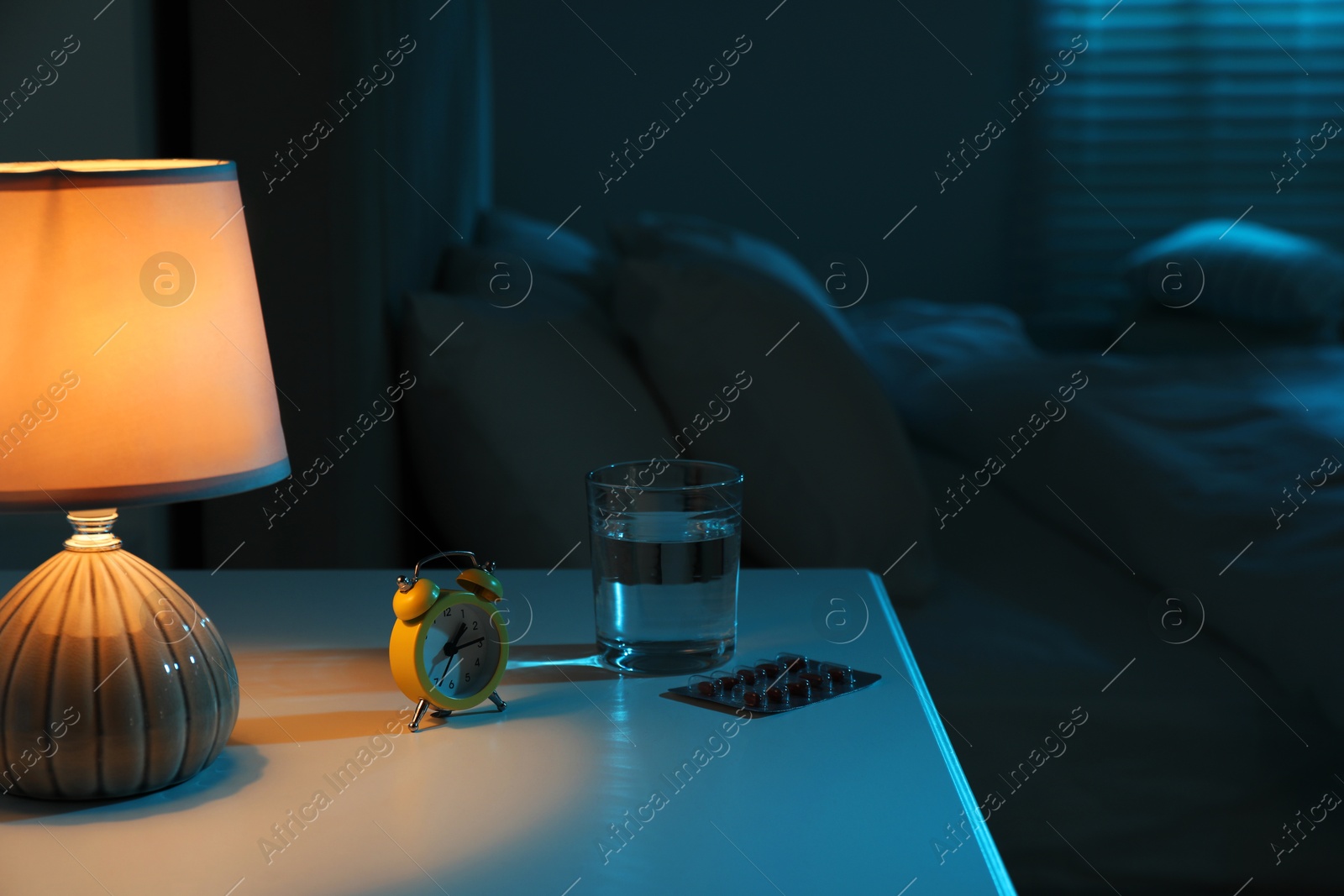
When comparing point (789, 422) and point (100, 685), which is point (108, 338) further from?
point (789, 422)

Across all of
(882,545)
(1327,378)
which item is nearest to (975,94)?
(1327,378)

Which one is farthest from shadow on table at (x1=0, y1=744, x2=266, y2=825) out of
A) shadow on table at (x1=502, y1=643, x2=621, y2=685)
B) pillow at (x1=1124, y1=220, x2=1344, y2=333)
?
pillow at (x1=1124, y1=220, x2=1344, y2=333)

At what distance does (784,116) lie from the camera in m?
3.17

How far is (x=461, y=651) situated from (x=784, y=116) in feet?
8.59

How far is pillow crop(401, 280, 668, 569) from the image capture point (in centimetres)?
133

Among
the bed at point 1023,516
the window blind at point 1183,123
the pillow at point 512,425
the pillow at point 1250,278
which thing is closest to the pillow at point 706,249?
the bed at point 1023,516

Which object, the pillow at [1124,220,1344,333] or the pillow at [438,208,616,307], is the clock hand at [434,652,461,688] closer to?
the pillow at [438,208,616,307]

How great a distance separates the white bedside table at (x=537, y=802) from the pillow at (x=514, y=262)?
75 cm

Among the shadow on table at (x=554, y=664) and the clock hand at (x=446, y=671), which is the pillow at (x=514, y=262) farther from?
the clock hand at (x=446, y=671)

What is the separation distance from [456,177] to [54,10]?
84 centimetres

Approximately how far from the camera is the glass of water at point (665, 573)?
84 centimetres

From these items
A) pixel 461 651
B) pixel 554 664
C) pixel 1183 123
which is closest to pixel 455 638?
pixel 461 651

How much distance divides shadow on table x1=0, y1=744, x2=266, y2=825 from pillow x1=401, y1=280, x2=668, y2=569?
2.16ft

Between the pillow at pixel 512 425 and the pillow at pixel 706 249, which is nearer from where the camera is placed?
the pillow at pixel 512 425
